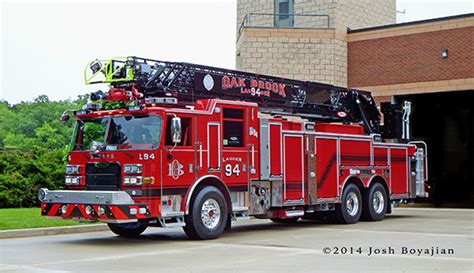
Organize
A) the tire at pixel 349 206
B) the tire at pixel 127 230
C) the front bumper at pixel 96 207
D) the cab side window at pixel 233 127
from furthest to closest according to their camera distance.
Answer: the tire at pixel 349 206, the tire at pixel 127 230, the cab side window at pixel 233 127, the front bumper at pixel 96 207

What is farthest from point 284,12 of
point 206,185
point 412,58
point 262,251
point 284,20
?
point 262,251

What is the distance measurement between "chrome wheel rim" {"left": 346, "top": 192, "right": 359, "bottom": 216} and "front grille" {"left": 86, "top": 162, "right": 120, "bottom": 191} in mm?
7109

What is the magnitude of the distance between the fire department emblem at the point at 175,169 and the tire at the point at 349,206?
19.1 ft

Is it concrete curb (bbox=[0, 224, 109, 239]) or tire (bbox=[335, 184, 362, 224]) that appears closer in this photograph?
concrete curb (bbox=[0, 224, 109, 239])

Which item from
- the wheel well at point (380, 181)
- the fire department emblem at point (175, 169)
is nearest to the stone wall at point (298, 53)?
the wheel well at point (380, 181)

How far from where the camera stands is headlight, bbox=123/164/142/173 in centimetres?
1311

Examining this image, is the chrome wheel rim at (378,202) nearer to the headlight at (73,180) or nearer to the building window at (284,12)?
the headlight at (73,180)

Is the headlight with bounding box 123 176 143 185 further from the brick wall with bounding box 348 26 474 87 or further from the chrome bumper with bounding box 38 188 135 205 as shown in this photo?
the brick wall with bounding box 348 26 474 87

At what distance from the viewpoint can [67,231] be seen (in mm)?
16078

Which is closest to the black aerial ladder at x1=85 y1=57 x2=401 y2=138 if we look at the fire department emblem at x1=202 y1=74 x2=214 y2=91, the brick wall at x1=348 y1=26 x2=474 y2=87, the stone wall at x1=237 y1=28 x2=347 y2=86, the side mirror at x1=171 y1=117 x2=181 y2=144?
the fire department emblem at x1=202 y1=74 x2=214 y2=91

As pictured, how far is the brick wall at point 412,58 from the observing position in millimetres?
26094

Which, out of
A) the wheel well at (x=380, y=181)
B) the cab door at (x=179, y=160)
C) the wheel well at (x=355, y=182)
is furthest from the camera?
the wheel well at (x=380, y=181)

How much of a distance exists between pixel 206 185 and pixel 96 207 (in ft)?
7.53

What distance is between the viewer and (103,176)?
13.6m
